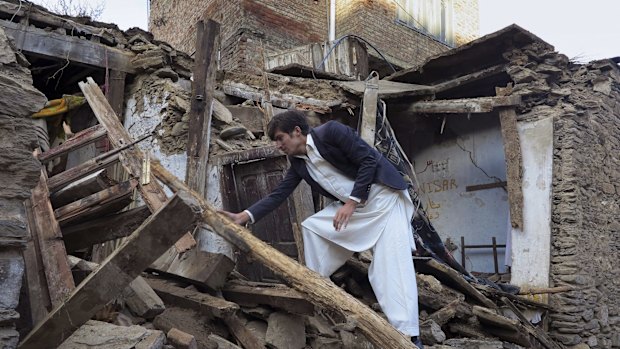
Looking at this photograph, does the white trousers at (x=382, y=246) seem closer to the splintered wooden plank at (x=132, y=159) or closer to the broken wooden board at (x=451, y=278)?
the splintered wooden plank at (x=132, y=159)

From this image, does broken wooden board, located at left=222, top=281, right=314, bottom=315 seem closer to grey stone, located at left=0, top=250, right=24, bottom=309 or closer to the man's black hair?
the man's black hair

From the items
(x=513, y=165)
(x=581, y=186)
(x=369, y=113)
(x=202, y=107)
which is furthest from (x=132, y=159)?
(x=581, y=186)

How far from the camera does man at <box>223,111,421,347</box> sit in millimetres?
3148

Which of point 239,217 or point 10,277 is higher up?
point 239,217

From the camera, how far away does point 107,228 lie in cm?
357

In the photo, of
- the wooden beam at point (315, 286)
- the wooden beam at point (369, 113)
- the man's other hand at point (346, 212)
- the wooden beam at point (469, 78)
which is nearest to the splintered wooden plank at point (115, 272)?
the wooden beam at point (315, 286)

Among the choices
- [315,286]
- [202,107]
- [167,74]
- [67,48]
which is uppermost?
[67,48]

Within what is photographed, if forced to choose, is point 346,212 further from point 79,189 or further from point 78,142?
point 78,142

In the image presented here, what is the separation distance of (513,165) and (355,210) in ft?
12.5

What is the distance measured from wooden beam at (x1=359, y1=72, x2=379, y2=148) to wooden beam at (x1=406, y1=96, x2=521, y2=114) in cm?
94

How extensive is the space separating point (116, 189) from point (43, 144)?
1926mm

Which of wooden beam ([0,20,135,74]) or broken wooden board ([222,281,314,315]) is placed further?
wooden beam ([0,20,135,74])

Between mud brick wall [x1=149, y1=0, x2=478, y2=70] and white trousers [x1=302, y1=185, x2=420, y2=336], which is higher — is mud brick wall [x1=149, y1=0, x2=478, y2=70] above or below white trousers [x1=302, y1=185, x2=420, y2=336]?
above

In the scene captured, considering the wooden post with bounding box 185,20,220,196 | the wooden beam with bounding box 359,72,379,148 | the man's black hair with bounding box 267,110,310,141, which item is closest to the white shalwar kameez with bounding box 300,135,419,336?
the man's black hair with bounding box 267,110,310,141
